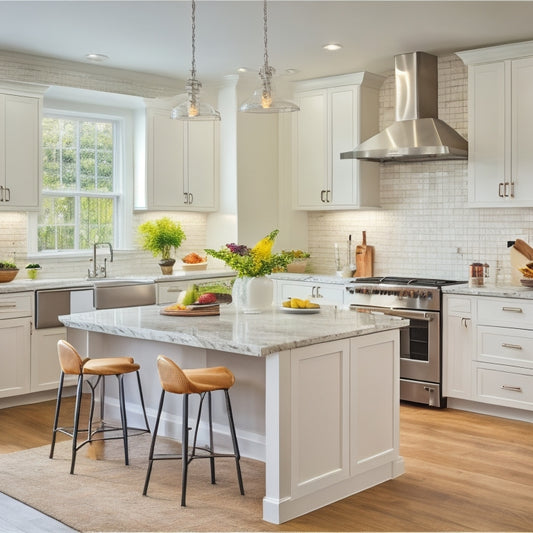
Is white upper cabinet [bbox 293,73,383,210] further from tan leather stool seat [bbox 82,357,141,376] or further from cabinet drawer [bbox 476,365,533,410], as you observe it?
tan leather stool seat [bbox 82,357,141,376]

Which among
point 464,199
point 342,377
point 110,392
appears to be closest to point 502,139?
point 464,199

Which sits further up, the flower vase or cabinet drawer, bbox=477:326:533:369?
the flower vase

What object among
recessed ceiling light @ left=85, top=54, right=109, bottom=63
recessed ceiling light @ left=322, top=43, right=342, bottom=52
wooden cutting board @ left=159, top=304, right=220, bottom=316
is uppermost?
recessed ceiling light @ left=322, top=43, right=342, bottom=52

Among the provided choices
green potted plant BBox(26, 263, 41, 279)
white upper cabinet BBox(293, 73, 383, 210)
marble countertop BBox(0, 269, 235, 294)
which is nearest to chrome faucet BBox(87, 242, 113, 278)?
marble countertop BBox(0, 269, 235, 294)

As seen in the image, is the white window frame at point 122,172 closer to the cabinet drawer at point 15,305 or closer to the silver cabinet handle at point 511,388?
the cabinet drawer at point 15,305

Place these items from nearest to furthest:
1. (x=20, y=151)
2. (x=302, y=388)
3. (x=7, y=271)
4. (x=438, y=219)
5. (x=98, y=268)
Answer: (x=302, y=388), (x=7, y=271), (x=20, y=151), (x=438, y=219), (x=98, y=268)

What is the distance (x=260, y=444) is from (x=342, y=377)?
2.75 ft

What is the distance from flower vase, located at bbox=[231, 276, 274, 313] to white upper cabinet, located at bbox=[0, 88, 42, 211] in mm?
2548

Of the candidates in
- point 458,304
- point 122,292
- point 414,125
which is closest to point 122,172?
point 122,292

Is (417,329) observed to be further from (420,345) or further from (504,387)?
(504,387)

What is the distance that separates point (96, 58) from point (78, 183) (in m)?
1.28

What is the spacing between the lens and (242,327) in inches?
166

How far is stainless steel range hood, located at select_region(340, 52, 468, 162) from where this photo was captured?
21.2 feet

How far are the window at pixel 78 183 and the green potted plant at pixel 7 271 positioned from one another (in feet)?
2.55
